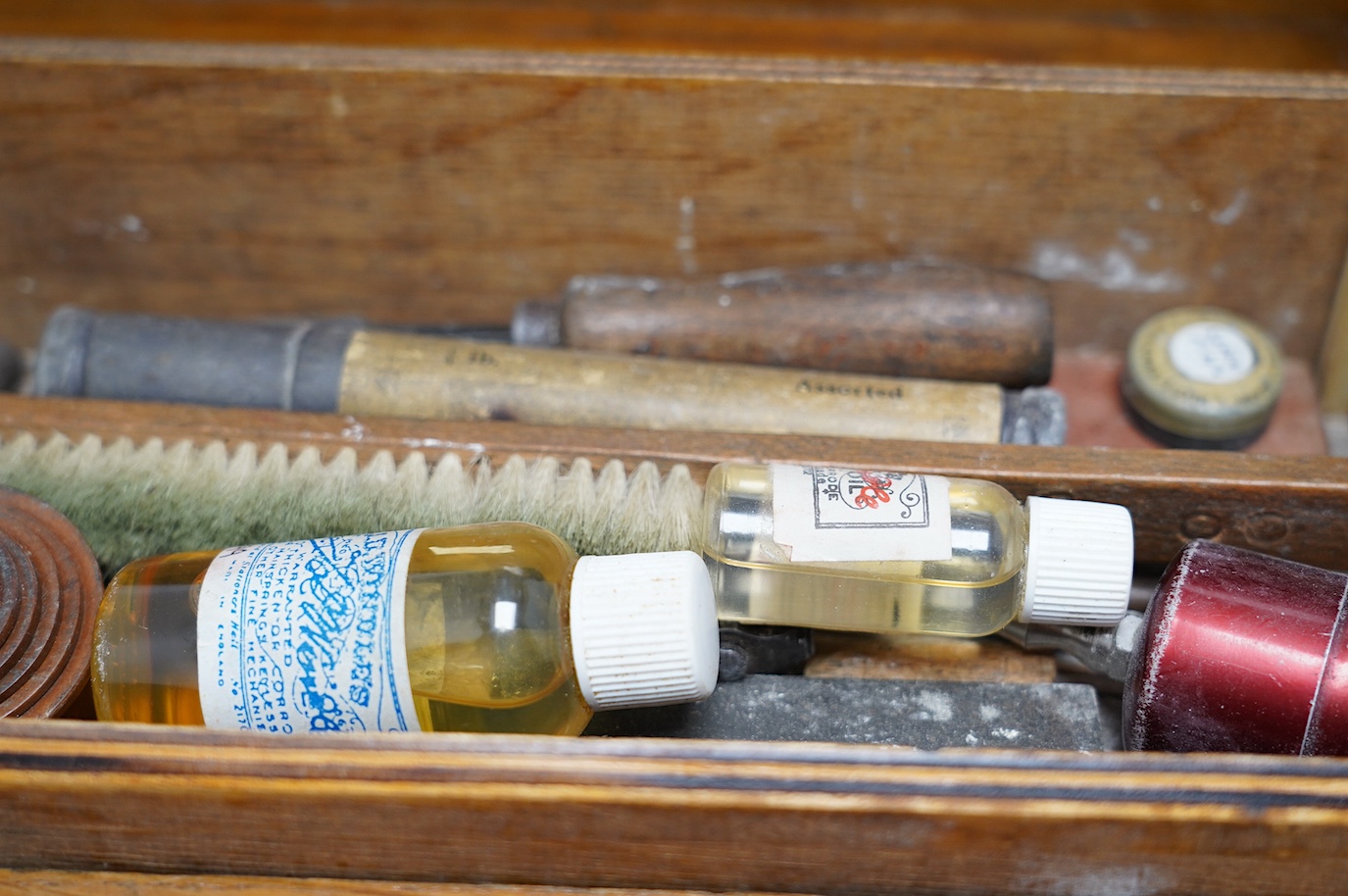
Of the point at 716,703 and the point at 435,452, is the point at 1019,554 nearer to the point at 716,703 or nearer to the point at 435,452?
the point at 716,703

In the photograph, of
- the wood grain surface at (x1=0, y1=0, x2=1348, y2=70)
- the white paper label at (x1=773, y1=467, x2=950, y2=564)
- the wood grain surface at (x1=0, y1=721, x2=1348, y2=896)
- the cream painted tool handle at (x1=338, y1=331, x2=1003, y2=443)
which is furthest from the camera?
the wood grain surface at (x1=0, y1=0, x2=1348, y2=70)

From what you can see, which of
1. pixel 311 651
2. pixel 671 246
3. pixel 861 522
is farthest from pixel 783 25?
pixel 311 651

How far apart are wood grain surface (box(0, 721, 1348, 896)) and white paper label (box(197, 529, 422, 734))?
5cm

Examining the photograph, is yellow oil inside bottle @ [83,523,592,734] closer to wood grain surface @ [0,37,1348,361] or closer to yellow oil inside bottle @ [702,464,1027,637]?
yellow oil inside bottle @ [702,464,1027,637]

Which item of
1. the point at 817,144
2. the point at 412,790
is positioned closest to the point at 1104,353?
the point at 817,144

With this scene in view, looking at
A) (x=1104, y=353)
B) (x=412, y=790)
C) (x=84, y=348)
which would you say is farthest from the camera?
(x=1104, y=353)

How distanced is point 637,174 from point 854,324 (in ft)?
0.62

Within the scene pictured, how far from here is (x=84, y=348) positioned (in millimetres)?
763

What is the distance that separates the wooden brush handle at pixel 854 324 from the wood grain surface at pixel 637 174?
0.05 meters

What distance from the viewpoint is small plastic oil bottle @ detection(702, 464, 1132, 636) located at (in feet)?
1.90

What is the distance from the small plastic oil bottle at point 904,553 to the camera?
58cm

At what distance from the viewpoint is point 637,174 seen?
82 centimetres

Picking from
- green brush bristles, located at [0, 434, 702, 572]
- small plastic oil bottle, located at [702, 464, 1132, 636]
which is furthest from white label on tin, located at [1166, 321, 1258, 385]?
green brush bristles, located at [0, 434, 702, 572]

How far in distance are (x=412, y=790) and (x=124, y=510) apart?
0.99 ft
